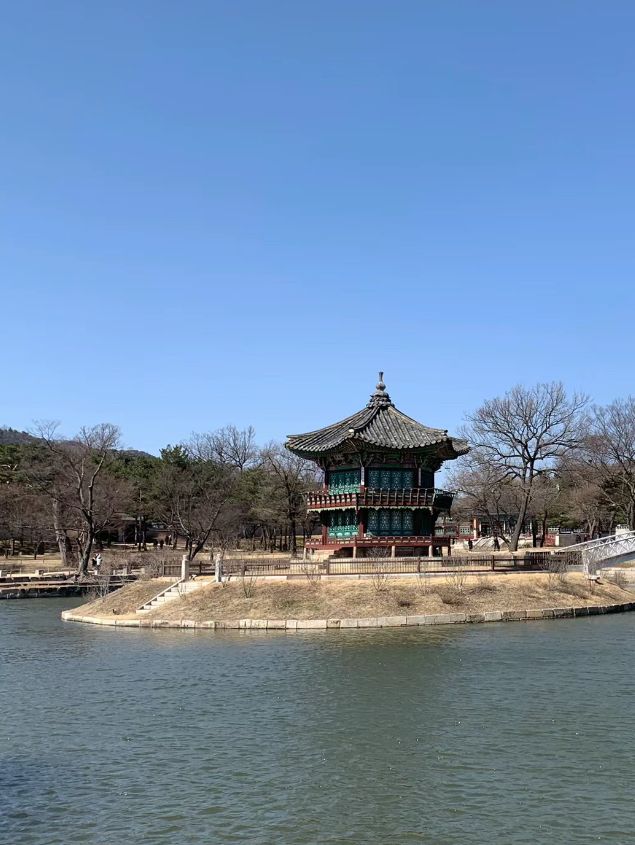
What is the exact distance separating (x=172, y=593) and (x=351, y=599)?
1007 cm

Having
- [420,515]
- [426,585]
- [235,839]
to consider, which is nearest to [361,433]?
[420,515]

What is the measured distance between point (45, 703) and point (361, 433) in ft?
112

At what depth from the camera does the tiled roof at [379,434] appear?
54812 millimetres

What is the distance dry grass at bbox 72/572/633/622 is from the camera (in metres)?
39.5

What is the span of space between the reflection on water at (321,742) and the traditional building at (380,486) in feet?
64.7

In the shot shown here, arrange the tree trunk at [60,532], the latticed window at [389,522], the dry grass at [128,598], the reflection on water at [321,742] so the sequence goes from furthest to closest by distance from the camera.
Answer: the tree trunk at [60,532]
the latticed window at [389,522]
the dry grass at [128,598]
the reflection on water at [321,742]

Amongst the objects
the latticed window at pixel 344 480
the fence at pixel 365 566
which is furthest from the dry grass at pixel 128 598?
the latticed window at pixel 344 480

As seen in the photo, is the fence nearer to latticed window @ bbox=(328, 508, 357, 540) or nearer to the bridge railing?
latticed window @ bbox=(328, 508, 357, 540)

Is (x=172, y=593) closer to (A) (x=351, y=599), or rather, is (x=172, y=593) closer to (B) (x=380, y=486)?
(A) (x=351, y=599)

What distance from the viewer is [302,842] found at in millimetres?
13938

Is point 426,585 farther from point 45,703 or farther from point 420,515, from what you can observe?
point 45,703

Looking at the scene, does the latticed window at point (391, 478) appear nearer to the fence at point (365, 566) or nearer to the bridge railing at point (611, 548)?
the fence at point (365, 566)

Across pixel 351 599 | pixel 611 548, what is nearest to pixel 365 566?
pixel 351 599

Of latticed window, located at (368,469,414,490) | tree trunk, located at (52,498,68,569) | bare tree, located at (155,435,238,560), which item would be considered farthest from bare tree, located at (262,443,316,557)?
latticed window, located at (368,469,414,490)
